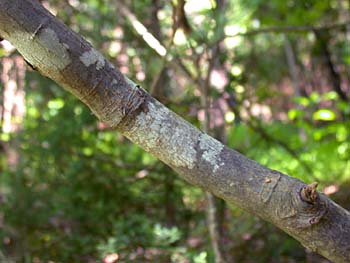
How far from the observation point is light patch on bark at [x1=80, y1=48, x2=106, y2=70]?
148 centimetres

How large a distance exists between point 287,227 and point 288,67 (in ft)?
30.0

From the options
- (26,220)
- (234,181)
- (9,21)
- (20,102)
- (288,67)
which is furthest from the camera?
(288,67)

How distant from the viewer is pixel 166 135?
1.57 metres

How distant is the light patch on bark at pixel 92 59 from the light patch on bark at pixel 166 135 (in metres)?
0.17

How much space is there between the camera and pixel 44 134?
155 inches

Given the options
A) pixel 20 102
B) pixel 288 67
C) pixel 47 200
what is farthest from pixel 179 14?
pixel 288 67

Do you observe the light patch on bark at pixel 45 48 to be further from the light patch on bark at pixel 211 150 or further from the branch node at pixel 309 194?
the branch node at pixel 309 194

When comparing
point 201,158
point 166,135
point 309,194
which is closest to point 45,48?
point 166,135

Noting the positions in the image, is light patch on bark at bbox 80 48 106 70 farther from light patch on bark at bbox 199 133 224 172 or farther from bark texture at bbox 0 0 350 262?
light patch on bark at bbox 199 133 224 172

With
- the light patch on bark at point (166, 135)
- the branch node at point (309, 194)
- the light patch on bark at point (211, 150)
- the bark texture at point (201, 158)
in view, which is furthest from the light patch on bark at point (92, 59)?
the branch node at point (309, 194)

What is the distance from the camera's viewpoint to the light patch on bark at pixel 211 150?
1572mm

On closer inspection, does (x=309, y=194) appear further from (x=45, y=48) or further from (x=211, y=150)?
(x=45, y=48)

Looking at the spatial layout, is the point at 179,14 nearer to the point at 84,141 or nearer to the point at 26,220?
the point at 84,141

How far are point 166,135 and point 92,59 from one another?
0.91 ft
